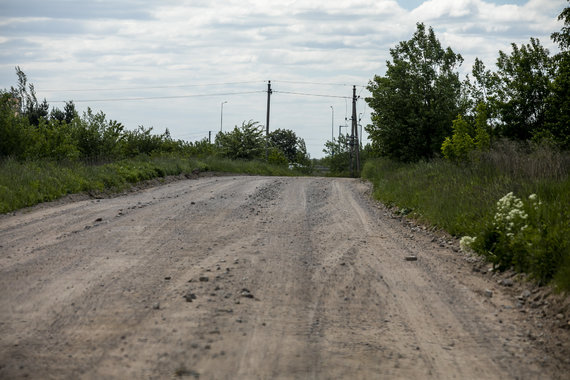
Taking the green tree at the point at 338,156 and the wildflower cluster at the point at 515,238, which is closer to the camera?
the wildflower cluster at the point at 515,238

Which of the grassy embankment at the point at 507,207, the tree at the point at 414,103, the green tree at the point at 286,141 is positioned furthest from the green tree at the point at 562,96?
the green tree at the point at 286,141

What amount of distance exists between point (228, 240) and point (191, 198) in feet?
27.6

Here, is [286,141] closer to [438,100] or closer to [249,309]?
[438,100]

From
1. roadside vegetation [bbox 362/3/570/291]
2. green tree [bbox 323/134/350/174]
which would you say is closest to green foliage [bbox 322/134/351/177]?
green tree [bbox 323/134/350/174]

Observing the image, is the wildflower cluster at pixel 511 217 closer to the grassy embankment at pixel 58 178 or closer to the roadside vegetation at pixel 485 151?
the roadside vegetation at pixel 485 151

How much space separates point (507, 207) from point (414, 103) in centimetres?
2533

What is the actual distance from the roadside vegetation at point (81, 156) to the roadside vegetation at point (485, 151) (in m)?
10.0

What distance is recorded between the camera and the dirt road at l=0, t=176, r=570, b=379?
5051 mm

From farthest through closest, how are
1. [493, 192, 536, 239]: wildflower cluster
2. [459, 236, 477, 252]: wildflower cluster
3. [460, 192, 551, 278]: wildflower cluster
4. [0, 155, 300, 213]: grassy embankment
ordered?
[0, 155, 300, 213]: grassy embankment, [459, 236, 477, 252]: wildflower cluster, [493, 192, 536, 239]: wildflower cluster, [460, 192, 551, 278]: wildflower cluster

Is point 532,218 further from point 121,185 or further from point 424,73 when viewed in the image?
point 424,73

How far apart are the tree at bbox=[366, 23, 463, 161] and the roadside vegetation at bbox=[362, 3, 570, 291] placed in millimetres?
56

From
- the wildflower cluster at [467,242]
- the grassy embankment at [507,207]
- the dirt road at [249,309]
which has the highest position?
the grassy embankment at [507,207]

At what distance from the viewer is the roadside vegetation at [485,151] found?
9.11m

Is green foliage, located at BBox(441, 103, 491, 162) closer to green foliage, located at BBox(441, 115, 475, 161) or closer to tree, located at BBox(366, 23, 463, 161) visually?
green foliage, located at BBox(441, 115, 475, 161)
